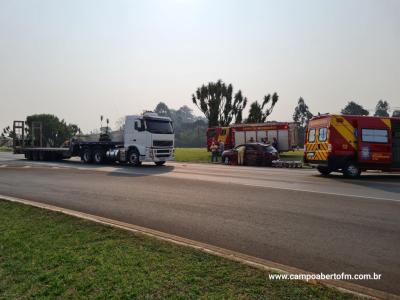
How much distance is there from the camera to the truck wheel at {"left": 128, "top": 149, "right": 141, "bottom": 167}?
21969mm

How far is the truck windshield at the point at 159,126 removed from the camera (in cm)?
2152

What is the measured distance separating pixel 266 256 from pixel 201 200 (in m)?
4.52

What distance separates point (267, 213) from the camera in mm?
7977

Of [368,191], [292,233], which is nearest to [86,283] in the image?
[292,233]

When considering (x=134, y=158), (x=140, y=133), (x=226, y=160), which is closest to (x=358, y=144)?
(x=140, y=133)

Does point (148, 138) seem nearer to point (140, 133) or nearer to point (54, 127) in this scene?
point (140, 133)

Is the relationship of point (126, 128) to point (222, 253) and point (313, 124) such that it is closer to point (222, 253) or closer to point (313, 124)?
point (313, 124)

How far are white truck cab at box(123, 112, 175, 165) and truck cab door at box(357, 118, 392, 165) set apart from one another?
10.7m

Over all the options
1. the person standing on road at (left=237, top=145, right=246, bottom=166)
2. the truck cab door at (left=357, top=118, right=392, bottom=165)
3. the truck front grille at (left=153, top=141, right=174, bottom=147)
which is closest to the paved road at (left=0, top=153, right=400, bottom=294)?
the truck cab door at (left=357, top=118, right=392, bottom=165)

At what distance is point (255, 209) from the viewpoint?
8.41 metres

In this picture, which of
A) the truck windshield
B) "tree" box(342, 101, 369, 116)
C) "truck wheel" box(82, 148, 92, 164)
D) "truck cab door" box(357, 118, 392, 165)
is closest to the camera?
"truck cab door" box(357, 118, 392, 165)

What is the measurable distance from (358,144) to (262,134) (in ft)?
62.0

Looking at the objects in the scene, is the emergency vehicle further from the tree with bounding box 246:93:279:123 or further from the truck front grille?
the tree with bounding box 246:93:279:123

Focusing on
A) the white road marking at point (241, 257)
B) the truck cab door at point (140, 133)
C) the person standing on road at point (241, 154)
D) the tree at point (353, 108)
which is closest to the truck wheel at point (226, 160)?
the person standing on road at point (241, 154)
